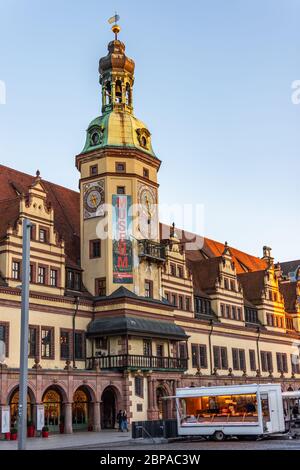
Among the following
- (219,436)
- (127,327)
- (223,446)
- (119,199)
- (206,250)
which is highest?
(206,250)

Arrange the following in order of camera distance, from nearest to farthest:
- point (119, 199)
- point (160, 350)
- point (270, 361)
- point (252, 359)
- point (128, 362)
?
point (128, 362)
point (160, 350)
point (119, 199)
point (252, 359)
point (270, 361)

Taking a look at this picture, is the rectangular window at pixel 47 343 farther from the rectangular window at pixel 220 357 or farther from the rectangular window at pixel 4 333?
the rectangular window at pixel 220 357

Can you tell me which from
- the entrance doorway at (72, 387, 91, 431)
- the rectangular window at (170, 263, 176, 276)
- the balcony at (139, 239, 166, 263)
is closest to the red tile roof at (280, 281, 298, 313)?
the rectangular window at (170, 263, 176, 276)

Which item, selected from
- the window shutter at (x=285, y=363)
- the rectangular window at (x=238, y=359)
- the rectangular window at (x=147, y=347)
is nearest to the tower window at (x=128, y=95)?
the rectangular window at (x=147, y=347)

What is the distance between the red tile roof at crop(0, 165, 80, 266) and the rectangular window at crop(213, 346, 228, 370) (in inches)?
711

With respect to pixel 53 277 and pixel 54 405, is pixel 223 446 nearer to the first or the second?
pixel 54 405

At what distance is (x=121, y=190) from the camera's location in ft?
175

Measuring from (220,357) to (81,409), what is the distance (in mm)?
20790

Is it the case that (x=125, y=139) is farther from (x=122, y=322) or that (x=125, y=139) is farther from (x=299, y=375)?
(x=299, y=375)

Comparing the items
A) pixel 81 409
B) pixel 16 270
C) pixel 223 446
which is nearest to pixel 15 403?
pixel 81 409

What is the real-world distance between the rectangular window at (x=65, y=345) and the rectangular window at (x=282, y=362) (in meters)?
35.2

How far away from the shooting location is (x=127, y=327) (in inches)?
1881
